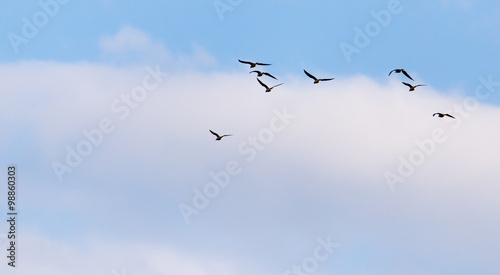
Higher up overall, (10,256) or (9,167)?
(9,167)

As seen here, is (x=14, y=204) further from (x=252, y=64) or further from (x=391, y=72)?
(x=391, y=72)

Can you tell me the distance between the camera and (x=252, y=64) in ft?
440

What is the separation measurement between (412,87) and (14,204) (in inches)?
1908

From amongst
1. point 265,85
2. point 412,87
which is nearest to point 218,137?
point 265,85

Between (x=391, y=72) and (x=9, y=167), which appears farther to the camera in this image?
(x=9, y=167)

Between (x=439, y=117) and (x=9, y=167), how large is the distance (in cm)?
5136

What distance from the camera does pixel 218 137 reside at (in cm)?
13800

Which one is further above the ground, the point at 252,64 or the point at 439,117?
the point at 252,64

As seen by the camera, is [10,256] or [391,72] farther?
[10,256]

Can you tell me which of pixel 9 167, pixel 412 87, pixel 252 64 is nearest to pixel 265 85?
pixel 252 64

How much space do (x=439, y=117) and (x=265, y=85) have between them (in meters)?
20.4

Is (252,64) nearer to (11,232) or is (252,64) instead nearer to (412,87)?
(412,87)

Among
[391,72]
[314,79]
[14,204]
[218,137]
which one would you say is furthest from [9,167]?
[391,72]

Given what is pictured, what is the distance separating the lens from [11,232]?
134375mm
